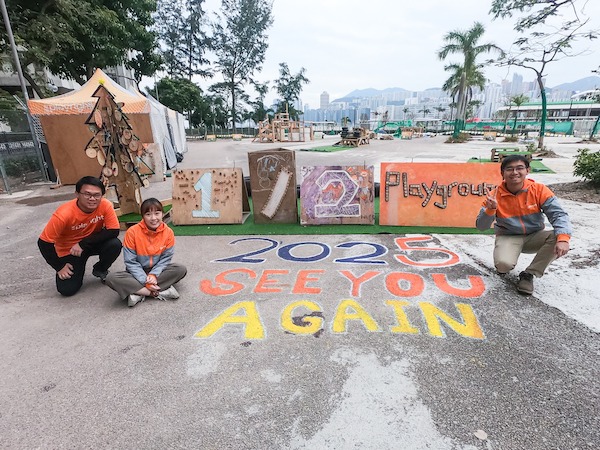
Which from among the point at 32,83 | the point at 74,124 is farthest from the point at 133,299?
the point at 32,83

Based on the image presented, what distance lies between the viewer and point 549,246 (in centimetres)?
338

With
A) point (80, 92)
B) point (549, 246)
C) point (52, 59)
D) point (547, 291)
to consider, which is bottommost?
point (547, 291)

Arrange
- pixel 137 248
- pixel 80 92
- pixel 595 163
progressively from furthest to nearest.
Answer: pixel 80 92
pixel 595 163
pixel 137 248

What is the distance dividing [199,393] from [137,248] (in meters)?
1.70

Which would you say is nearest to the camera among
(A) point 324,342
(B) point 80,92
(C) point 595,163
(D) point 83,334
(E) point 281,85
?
(A) point 324,342

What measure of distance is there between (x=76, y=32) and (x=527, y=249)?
55.6ft

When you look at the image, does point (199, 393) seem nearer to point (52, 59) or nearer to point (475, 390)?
point (475, 390)

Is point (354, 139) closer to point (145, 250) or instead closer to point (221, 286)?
→ point (221, 286)

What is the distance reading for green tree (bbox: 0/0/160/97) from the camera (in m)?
12.0

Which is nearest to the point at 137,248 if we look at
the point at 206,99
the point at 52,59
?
the point at 52,59

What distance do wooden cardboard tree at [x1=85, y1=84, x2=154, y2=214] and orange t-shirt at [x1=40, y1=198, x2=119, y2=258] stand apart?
2252 mm

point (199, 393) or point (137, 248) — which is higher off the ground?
point (137, 248)

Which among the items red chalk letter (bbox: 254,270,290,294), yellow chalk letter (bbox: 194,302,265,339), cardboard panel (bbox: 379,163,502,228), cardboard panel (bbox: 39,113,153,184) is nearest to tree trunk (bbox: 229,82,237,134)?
cardboard panel (bbox: 39,113,153,184)

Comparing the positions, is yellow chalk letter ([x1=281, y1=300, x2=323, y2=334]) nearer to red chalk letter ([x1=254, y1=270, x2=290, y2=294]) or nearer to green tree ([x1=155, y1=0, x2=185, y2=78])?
red chalk letter ([x1=254, y1=270, x2=290, y2=294])
